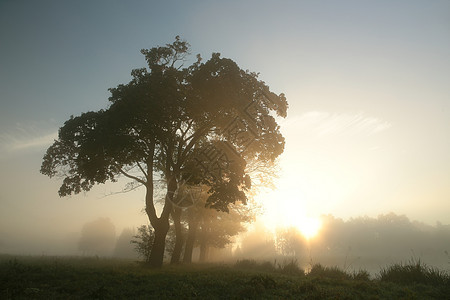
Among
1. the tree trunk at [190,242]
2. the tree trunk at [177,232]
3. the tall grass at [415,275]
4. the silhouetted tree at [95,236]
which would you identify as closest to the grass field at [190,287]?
the tall grass at [415,275]

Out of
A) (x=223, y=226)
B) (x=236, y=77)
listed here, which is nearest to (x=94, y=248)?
A: (x=223, y=226)

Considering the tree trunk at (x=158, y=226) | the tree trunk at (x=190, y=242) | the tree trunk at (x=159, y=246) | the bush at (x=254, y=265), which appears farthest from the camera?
the tree trunk at (x=190, y=242)

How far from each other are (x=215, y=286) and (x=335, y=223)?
392 feet

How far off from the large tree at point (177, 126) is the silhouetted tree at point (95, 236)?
107468mm

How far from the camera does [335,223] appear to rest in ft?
370

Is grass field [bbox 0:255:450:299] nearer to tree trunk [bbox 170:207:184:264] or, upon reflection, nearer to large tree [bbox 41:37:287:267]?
large tree [bbox 41:37:287:267]

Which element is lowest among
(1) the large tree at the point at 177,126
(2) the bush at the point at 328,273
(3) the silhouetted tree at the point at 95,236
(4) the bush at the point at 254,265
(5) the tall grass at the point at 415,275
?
(3) the silhouetted tree at the point at 95,236

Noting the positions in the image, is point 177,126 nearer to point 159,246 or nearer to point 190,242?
point 159,246

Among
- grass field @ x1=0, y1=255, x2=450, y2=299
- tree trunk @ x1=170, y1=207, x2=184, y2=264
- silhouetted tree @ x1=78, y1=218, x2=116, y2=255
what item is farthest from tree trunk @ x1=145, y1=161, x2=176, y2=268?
silhouetted tree @ x1=78, y1=218, x2=116, y2=255

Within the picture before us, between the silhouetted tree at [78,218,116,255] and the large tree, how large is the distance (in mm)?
107468

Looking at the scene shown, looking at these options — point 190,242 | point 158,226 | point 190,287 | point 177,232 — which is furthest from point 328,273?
point 190,242

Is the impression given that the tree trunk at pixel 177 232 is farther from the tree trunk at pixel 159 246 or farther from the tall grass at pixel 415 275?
the tall grass at pixel 415 275

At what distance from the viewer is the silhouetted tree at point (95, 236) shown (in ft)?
354

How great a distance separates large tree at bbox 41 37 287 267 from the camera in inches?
666
